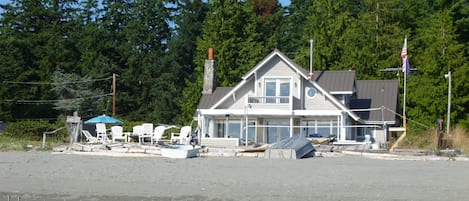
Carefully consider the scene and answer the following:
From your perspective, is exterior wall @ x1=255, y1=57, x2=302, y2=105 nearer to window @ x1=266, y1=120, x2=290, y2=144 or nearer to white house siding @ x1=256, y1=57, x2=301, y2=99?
white house siding @ x1=256, y1=57, x2=301, y2=99

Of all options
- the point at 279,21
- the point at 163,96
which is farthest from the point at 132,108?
the point at 279,21

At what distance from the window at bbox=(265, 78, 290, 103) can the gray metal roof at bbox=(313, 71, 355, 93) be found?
6.49 ft

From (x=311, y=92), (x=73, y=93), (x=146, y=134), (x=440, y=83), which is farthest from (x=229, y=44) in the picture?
(x=146, y=134)

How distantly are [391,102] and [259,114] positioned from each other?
826 cm

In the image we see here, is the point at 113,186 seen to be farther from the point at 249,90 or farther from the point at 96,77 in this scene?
the point at 96,77

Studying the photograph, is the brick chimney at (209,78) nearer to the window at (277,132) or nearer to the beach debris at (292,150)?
the window at (277,132)

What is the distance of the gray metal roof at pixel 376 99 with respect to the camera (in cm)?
4094

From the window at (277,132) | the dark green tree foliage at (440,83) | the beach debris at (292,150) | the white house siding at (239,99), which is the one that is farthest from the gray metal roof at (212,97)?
the beach debris at (292,150)

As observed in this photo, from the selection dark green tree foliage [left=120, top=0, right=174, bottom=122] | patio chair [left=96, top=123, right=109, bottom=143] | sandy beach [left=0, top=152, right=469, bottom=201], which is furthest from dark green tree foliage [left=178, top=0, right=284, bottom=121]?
sandy beach [left=0, top=152, right=469, bottom=201]

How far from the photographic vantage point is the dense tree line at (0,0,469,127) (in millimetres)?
48562

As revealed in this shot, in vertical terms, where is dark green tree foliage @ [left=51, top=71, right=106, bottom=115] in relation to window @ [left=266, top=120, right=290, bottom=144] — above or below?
above

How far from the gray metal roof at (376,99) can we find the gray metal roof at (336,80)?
2.13m

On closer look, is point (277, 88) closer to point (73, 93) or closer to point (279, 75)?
point (279, 75)

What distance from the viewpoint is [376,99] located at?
140 ft
